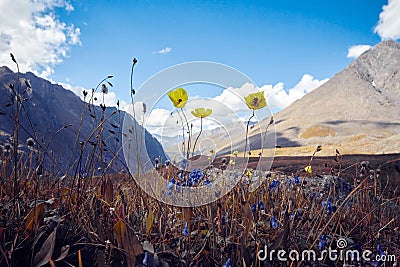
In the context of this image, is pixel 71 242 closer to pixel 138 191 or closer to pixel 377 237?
pixel 138 191

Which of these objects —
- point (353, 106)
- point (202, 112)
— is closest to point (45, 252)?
point (202, 112)

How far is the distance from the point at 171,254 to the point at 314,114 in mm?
107425

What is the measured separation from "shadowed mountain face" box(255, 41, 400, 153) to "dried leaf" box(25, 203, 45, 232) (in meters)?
63.3

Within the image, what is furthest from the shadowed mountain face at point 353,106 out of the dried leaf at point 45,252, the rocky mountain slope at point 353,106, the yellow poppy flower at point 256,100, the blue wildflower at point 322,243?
the dried leaf at point 45,252

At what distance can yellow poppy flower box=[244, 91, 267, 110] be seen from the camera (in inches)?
89.8

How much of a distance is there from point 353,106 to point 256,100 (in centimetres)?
10745

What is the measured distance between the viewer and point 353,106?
325ft

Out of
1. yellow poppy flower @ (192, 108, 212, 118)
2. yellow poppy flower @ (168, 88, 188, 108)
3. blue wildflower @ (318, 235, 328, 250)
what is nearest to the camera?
blue wildflower @ (318, 235, 328, 250)

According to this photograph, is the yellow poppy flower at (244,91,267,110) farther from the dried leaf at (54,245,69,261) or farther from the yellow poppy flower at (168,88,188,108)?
the dried leaf at (54,245,69,261)

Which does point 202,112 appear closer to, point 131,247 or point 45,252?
point 131,247

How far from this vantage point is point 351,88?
111m

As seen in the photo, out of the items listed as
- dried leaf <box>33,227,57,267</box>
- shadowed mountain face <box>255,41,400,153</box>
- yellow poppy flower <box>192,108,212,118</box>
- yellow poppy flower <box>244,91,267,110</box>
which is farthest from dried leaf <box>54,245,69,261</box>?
shadowed mountain face <box>255,41,400,153</box>

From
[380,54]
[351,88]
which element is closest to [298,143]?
[351,88]

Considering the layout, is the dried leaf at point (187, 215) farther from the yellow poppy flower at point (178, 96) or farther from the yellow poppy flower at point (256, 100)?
the yellow poppy flower at point (256, 100)
